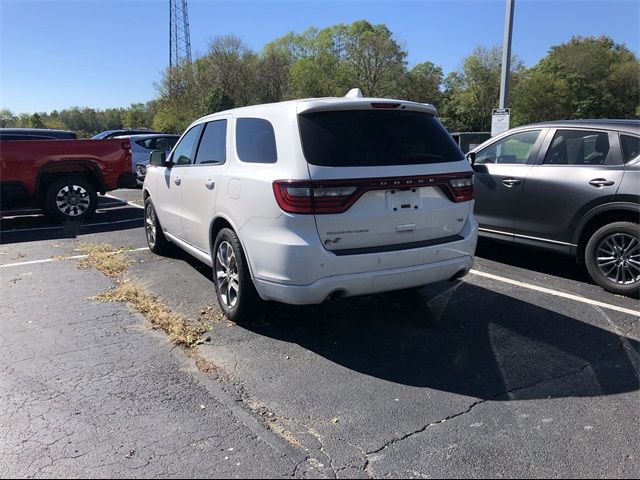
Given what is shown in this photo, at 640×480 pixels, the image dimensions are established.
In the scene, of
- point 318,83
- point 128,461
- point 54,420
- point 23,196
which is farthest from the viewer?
point 318,83

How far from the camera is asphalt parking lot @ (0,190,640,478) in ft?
8.95

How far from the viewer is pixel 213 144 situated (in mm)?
5188

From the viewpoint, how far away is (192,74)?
45.4 meters

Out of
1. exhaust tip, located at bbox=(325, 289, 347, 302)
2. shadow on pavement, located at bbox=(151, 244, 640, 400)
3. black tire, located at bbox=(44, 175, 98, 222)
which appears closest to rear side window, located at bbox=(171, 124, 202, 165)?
shadow on pavement, located at bbox=(151, 244, 640, 400)

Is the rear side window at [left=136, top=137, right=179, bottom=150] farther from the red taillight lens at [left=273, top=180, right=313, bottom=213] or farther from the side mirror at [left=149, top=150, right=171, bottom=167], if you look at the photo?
the red taillight lens at [left=273, top=180, right=313, bottom=213]

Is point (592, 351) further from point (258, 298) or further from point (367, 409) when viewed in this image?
point (258, 298)

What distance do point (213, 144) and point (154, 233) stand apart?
249 cm

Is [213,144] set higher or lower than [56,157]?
higher

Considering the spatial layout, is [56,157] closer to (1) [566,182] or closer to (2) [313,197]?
(2) [313,197]

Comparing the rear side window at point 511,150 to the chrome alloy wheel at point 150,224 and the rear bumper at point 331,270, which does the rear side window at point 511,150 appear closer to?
the rear bumper at point 331,270

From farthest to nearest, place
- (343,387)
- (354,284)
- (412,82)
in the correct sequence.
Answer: (412,82) < (354,284) < (343,387)

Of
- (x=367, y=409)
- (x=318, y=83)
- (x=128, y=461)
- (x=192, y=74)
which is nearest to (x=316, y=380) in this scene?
(x=367, y=409)

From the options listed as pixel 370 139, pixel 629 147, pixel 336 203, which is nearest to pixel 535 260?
pixel 629 147

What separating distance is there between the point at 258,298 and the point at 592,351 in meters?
2.68
